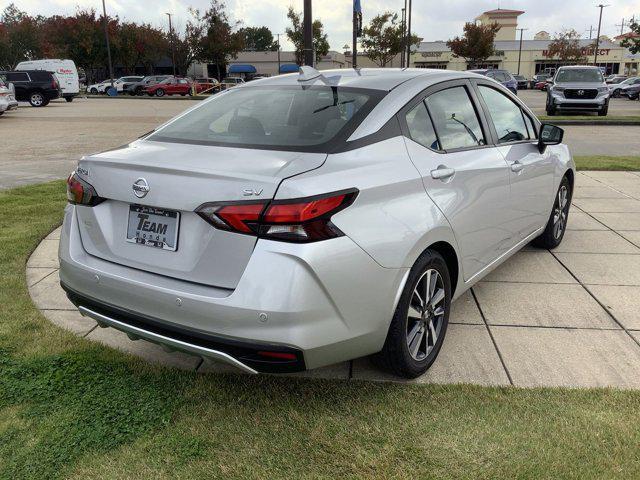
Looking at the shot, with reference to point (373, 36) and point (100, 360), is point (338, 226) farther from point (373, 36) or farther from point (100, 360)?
point (373, 36)

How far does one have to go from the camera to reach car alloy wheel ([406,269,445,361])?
3102 mm

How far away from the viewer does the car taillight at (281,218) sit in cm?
241

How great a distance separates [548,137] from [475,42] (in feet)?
209

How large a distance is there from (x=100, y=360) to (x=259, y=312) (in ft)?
4.89

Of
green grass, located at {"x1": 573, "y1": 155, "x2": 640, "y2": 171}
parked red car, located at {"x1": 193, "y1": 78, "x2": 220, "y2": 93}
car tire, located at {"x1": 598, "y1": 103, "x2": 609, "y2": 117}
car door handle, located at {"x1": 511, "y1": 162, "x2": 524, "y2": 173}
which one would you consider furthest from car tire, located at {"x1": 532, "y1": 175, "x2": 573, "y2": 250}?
parked red car, located at {"x1": 193, "y1": 78, "x2": 220, "y2": 93}

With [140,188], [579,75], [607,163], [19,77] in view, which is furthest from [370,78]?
[19,77]

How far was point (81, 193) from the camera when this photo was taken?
9.86 feet

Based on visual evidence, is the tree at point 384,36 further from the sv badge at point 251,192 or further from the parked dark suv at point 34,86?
the sv badge at point 251,192

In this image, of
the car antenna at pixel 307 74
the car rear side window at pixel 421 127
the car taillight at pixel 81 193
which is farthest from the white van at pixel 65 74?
the car rear side window at pixel 421 127

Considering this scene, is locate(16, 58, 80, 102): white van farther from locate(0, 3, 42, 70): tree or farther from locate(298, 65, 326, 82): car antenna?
locate(298, 65, 326, 82): car antenna

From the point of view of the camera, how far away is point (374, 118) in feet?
9.87

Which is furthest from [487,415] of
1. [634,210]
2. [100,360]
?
[634,210]

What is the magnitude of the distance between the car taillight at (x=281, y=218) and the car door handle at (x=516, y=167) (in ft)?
6.77

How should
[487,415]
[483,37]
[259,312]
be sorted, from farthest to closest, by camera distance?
1. [483,37]
2. [487,415]
3. [259,312]
